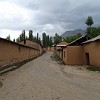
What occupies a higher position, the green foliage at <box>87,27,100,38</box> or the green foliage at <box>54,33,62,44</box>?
the green foliage at <box>54,33,62,44</box>

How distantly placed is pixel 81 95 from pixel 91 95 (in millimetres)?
419

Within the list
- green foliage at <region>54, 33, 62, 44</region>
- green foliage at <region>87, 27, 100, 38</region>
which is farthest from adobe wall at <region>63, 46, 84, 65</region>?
green foliage at <region>54, 33, 62, 44</region>

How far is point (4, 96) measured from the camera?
29.8ft

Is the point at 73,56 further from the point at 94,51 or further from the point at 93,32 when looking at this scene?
the point at 93,32

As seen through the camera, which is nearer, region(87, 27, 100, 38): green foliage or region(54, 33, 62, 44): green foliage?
region(87, 27, 100, 38): green foliage

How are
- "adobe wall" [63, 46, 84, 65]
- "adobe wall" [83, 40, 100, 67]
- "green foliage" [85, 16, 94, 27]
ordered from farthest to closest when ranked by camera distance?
"green foliage" [85, 16, 94, 27]
"adobe wall" [63, 46, 84, 65]
"adobe wall" [83, 40, 100, 67]

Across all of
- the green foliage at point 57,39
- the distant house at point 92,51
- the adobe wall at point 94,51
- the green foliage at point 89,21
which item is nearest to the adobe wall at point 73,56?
the distant house at point 92,51

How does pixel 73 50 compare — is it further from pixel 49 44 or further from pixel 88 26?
pixel 49 44

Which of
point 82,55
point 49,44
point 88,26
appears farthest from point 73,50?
point 49,44

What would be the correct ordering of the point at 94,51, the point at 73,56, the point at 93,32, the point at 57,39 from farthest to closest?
the point at 57,39 → the point at 93,32 → the point at 73,56 → the point at 94,51

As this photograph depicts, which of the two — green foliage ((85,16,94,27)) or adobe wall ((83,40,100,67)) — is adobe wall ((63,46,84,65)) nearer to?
adobe wall ((83,40,100,67))

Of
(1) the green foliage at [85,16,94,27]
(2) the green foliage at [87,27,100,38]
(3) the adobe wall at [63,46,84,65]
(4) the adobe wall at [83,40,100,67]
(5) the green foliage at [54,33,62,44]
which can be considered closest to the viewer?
(4) the adobe wall at [83,40,100,67]

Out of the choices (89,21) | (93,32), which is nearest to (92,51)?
(89,21)

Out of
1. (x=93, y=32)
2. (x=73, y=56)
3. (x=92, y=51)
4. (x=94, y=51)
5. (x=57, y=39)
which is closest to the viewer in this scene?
(x=94, y=51)
